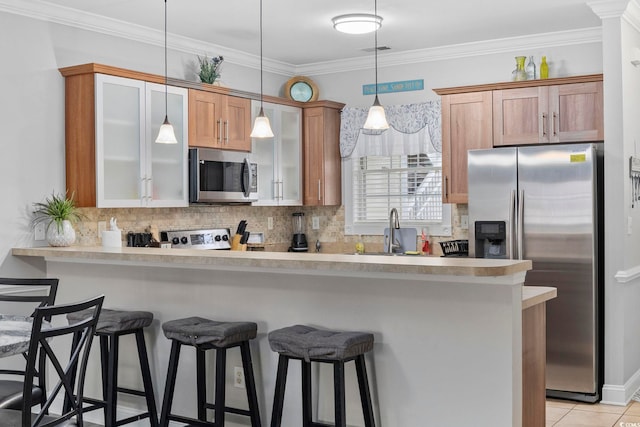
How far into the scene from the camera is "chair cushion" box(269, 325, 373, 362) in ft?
10.8

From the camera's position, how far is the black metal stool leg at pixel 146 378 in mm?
4160

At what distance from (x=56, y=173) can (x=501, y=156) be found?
307 cm

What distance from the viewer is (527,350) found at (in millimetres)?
3529

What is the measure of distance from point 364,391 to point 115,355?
4.71 feet

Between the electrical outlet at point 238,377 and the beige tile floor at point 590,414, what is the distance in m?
1.91

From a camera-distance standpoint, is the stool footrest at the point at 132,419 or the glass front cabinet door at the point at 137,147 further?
the glass front cabinet door at the point at 137,147

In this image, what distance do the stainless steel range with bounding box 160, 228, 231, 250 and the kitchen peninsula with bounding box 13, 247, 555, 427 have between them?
61.0 inches

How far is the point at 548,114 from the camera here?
5.57 meters

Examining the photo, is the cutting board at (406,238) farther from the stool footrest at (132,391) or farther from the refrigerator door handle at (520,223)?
the stool footrest at (132,391)

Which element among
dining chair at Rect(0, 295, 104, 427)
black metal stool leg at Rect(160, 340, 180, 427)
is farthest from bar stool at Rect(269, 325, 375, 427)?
dining chair at Rect(0, 295, 104, 427)

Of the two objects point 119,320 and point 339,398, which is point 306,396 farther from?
point 119,320

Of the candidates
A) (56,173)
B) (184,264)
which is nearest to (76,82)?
(56,173)

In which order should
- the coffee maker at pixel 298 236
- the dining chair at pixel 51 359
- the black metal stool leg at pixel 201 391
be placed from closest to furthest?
the dining chair at pixel 51 359 < the black metal stool leg at pixel 201 391 < the coffee maker at pixel 298 236

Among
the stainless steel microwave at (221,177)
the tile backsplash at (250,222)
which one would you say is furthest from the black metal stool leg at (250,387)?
the stainless steel microwave at (221,177)
